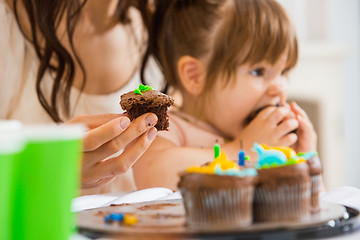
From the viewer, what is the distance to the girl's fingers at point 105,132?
89cm

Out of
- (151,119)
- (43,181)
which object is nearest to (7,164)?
(43,181)

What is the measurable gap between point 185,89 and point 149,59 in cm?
18

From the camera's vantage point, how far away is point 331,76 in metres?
3.54

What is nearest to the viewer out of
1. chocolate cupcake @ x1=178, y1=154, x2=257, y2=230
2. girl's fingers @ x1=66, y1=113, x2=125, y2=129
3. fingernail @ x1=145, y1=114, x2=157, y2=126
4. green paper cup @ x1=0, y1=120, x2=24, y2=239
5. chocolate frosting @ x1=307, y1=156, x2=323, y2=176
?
green paper cup @ x1=0, y1=120, x2=24, y2=239

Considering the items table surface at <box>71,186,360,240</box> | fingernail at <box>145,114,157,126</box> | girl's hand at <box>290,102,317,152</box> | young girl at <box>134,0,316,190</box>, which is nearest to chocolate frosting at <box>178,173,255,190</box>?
table surface at <box>71,186,360,240</box>

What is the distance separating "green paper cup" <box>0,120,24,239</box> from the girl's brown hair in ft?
3.31

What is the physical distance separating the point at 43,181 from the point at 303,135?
103 centimetres

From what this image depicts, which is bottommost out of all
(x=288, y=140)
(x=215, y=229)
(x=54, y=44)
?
(x=215, y=229)

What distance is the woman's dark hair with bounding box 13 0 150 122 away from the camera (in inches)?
57.0

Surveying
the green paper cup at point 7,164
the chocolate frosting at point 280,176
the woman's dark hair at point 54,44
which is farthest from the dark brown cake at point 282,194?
the woman's dark hair at point 54,44

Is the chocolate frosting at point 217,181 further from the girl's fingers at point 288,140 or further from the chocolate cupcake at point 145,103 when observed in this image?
the girl's fingers at point 288,140

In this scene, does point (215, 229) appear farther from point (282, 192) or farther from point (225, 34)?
point (225, 34)

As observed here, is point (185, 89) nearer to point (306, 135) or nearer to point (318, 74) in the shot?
point (306, 135)

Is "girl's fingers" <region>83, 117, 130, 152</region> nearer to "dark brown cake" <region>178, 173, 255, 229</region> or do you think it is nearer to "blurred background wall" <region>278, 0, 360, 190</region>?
"dark brown cake" <region>178, 173, 255, 229</region>
